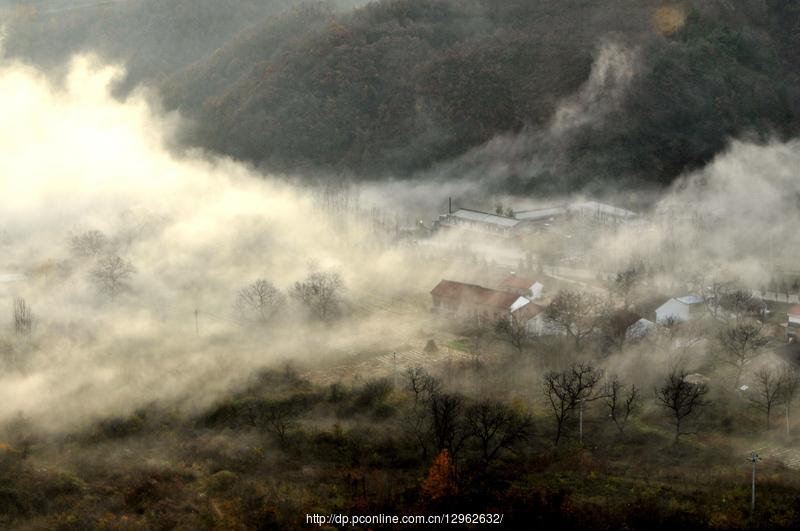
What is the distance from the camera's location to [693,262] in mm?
35438

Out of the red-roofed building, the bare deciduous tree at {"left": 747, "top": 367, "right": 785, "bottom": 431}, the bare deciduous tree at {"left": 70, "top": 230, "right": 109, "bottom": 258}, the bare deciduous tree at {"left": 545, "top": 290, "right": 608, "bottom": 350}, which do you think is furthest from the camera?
the bare deciduous tree at {"left": 70, "top": 230, "right": 109, "bottom": 258}

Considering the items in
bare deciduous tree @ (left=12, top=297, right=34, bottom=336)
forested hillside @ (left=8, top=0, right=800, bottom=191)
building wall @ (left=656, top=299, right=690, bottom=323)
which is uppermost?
forested hillside @ (left=8, top=0, right=800, bottom=191)

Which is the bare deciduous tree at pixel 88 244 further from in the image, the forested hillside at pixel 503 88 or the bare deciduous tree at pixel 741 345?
the bare deciduous tree at pixel 741 345

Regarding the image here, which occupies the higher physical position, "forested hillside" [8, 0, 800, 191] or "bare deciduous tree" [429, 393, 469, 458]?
"forested hillside" [8, 0, 800, 191]

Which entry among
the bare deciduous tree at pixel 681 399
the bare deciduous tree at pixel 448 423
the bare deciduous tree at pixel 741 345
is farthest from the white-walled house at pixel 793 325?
the bare deciduous tree at pixel 448 423

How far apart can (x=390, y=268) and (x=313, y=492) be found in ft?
63.6

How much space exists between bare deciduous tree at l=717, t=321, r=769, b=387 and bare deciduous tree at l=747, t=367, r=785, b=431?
0.82 m

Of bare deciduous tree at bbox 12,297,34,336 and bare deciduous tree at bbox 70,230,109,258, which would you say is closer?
bare deciduous tree at bbox 12,297,34,336

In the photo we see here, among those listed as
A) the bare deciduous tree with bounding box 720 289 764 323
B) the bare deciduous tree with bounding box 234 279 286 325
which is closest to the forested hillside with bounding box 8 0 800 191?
the bare deciduous tree with bounding box 720 289 764 323

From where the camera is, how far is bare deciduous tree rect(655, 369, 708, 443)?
848 inches

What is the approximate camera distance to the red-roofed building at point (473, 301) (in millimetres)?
30109

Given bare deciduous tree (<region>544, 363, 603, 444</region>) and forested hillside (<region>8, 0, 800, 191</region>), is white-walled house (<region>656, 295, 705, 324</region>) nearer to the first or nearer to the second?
bare deciduous tree (<region>544, 363, 603, 444</region>)

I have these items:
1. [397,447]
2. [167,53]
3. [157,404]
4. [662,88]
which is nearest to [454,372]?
[397,447]

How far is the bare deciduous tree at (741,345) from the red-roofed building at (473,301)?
6828 millimetres
